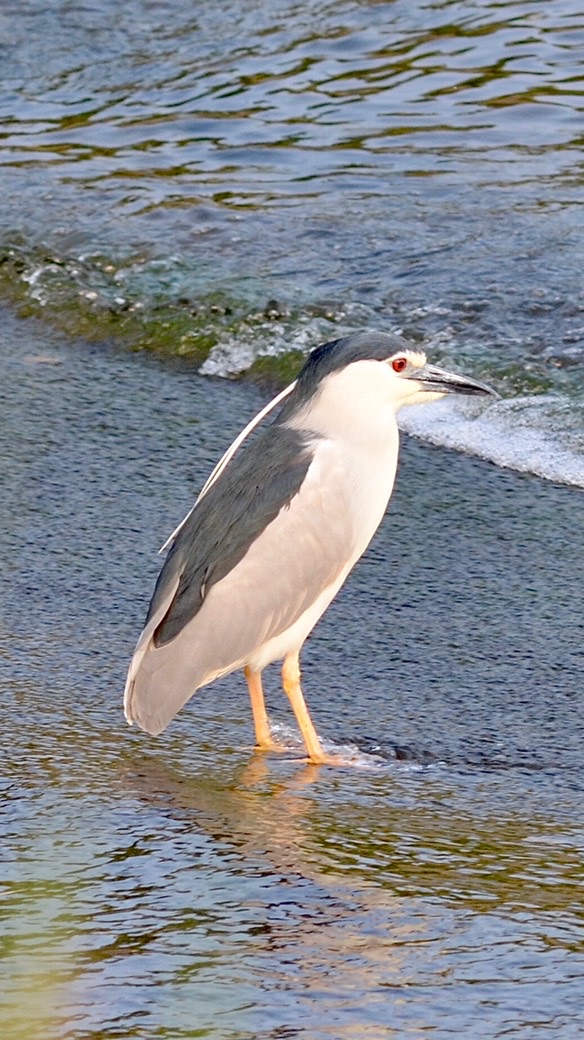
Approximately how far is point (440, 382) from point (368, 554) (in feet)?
2.69

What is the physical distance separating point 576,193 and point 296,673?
421 centimetres

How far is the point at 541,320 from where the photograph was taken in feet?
21.2

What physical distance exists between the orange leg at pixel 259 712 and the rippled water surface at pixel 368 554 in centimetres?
6

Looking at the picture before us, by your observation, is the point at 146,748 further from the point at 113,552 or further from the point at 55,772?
the point at 113,552

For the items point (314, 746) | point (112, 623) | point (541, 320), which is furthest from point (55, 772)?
point (541, 320)

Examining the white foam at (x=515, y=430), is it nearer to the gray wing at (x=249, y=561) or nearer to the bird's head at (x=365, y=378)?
the bird's head at (x=365, y=378)

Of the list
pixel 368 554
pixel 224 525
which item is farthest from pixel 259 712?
pixel 368 554

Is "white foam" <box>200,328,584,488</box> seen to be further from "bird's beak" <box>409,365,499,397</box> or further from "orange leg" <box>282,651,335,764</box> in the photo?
"orange leg" <box>282,651,335,764</box>

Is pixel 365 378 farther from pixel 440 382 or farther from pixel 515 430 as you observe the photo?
pixel 515 430

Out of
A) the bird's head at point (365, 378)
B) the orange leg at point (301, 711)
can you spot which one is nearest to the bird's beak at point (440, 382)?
the bird's head at point (365, 378)

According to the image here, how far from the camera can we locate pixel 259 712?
3.99 m

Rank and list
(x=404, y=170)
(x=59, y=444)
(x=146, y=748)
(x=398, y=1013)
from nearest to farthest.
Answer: (x=398, y=1013) → (x=146, y=748) → (x=59, y=444) → (x=404, y=170)

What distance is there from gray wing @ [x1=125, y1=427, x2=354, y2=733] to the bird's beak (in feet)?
1.19

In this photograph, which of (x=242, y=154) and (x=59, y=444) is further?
(x=242, y=154)
